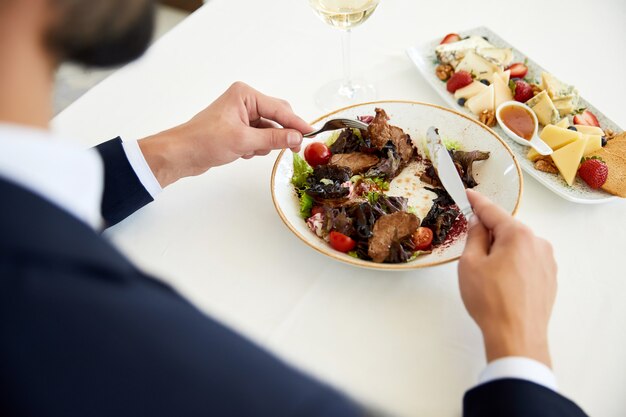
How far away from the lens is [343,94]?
1.66 metres

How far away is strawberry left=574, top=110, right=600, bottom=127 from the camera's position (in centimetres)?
146

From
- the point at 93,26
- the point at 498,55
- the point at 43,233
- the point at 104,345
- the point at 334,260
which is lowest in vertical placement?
the point at 334,260

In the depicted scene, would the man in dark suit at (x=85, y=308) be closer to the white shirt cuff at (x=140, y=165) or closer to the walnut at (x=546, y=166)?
the white shirt cuff at (x=140, y=165)

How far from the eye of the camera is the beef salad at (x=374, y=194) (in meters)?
1.18

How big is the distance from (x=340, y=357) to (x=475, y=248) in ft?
1.12

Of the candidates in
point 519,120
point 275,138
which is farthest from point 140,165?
point 519,120

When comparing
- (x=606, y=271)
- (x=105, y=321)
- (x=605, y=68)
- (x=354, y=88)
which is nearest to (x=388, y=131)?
(x=354, y=88)

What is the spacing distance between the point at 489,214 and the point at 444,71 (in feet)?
2.57

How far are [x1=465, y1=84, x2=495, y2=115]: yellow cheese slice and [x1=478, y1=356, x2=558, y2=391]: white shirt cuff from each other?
0.90m

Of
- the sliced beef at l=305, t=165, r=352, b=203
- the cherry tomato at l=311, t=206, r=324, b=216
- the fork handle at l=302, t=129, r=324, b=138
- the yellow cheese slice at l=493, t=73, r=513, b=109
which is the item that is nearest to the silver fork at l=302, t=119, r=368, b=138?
the fork handle at l=302, t=129, r=324, b=138

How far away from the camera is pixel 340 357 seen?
1.04 meters

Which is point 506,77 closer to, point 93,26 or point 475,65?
point 475,65

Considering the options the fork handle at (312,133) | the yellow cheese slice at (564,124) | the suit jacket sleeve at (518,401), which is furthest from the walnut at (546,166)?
the suit jacket sleeve at (518,401)

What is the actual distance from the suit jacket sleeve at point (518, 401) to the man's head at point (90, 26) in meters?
0.75
